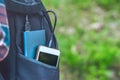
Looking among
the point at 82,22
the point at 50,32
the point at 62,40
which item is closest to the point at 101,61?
the point at 62,40

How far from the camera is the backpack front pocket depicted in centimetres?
156

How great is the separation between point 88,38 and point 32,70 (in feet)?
9.71

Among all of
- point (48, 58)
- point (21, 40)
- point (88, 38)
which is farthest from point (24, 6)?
point (88, 38)

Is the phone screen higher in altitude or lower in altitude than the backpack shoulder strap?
lower

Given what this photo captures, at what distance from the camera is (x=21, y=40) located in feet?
5.08

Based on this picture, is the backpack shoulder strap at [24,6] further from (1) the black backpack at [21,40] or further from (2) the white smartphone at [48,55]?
(2) the white smartphone at [48,55]

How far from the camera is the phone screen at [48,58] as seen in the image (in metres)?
1.62

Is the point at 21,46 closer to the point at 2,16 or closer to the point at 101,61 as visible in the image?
the point at 2,16

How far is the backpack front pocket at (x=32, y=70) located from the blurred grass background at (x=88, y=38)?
2199 mm

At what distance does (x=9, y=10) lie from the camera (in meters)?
1.50

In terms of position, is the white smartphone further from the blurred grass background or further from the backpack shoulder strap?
the blurred grass background

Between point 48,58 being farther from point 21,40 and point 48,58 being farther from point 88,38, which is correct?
point 88,38

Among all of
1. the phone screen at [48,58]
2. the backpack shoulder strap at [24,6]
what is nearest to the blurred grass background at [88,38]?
the phone screen at [48,58]

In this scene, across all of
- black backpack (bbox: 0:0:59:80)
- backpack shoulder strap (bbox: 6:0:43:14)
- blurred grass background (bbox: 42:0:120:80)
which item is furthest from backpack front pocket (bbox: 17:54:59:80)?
blurred grass background (bbox: 42:0:120:80)
